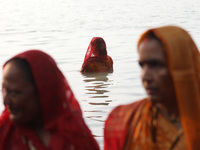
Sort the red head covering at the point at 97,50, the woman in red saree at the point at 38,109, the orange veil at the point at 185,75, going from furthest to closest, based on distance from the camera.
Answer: the red head covering at the point at 97,50
the woman in red saree at the point at 38,109
the orange veil at the point at 185,75

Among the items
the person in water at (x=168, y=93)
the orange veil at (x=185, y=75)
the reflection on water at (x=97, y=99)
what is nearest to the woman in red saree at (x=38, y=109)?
the person in water at (x=168, y=93)

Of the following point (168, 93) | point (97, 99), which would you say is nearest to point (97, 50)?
point (97, 99)

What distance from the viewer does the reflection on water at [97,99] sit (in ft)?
32.3

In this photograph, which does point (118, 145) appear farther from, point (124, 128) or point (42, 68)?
point (42, 68)

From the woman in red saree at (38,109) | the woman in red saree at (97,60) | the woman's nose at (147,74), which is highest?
the woman's nose at (147,74)

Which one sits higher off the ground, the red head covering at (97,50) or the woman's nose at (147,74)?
the woman's nose at (147,74)

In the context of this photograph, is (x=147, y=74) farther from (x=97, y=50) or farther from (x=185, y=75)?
(x=97, y=50)

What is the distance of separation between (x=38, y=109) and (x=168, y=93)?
850 millimetres

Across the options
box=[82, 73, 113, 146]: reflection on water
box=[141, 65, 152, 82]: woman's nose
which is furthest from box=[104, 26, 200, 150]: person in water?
box=[82, 73, 113, 146]: reflection on water

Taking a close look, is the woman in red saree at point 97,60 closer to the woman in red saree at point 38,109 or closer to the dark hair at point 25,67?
the woman in red saree at point 38,109

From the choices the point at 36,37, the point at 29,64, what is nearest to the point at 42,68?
the point at 29,64

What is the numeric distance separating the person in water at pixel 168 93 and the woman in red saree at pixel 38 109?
39 cm

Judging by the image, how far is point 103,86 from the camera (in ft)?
45.5

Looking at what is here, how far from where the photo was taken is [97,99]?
12.2 meters
